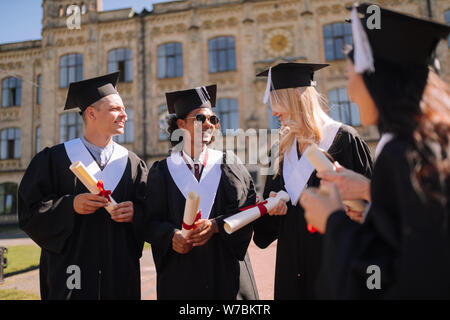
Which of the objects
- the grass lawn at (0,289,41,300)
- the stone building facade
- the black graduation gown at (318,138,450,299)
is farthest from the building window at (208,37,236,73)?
the black graduation gown at (318,138,450,299)

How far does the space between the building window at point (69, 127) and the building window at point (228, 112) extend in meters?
9.69

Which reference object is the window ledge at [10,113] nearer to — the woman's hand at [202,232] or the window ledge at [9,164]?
the window ledge at [9,164]

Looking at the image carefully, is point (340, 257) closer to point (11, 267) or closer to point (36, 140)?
point (11, 267)

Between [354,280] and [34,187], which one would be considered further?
[34,187]

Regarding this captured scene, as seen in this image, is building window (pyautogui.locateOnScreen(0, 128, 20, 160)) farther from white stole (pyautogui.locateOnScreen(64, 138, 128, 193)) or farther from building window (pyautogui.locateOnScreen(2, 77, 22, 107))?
white stole (pyautogui.locateOnScreen(64, 138, 128, 193))

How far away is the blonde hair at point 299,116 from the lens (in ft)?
9.48

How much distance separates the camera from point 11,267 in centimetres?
865

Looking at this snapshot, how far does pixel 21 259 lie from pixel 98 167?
8844 millimetres

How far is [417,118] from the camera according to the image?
1.38m

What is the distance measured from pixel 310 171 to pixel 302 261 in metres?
0.73

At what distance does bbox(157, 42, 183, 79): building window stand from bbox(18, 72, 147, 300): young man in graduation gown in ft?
61.1

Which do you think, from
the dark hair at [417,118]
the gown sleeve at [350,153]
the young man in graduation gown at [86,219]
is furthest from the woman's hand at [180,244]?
the dark hair at [417,118]

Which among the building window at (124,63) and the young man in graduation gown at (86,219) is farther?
the building window at (124,63)

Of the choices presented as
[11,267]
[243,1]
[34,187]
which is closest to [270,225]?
[34,187]
